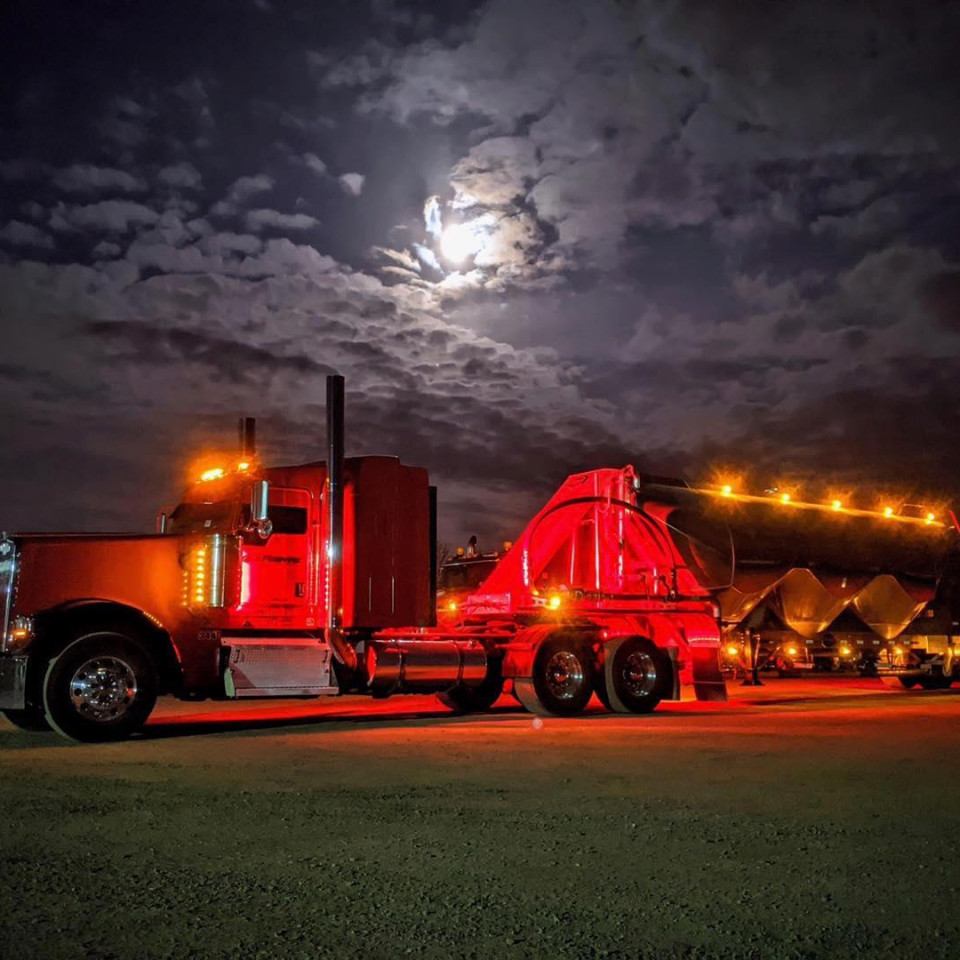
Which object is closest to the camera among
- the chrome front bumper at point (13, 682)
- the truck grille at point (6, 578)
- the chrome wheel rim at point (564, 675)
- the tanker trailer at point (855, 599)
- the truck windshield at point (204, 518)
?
the chrome front bumper at point (13, 682)

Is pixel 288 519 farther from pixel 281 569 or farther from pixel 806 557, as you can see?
pixel 806 557

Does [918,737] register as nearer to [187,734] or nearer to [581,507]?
[581,507]

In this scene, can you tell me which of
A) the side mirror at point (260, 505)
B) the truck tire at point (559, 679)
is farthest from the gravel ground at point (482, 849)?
the truck tire at point (559, 679)

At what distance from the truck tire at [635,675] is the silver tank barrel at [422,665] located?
170 centimetres

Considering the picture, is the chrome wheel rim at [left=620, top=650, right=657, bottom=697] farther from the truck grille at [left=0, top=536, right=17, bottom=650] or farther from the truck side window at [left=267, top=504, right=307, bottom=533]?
the truck grille at [left=0, top=536, right=17, bottom=650]

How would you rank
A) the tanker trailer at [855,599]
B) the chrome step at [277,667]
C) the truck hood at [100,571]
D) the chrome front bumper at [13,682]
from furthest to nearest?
the tanker trailer at [855,599] → the chrome step at [277,667] → the truck hood at [100,571] → the chrome front bumper at [13,682]

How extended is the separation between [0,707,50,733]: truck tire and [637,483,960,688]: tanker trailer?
11283mm

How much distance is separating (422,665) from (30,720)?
14.6ft

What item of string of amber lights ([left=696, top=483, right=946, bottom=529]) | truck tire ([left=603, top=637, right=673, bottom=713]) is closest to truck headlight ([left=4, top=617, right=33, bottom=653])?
truck tire ([left=603, top=637, right=673, bottom=713])

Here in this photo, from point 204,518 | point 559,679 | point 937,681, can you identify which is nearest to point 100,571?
point 204,518

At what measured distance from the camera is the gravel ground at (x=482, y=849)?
4.07 metres

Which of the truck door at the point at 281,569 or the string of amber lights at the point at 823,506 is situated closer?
the truck door at the point at 281,569

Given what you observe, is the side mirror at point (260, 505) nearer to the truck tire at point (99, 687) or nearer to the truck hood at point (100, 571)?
the truck hood at point (100, 571)

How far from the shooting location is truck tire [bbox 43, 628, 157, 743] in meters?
10.1
